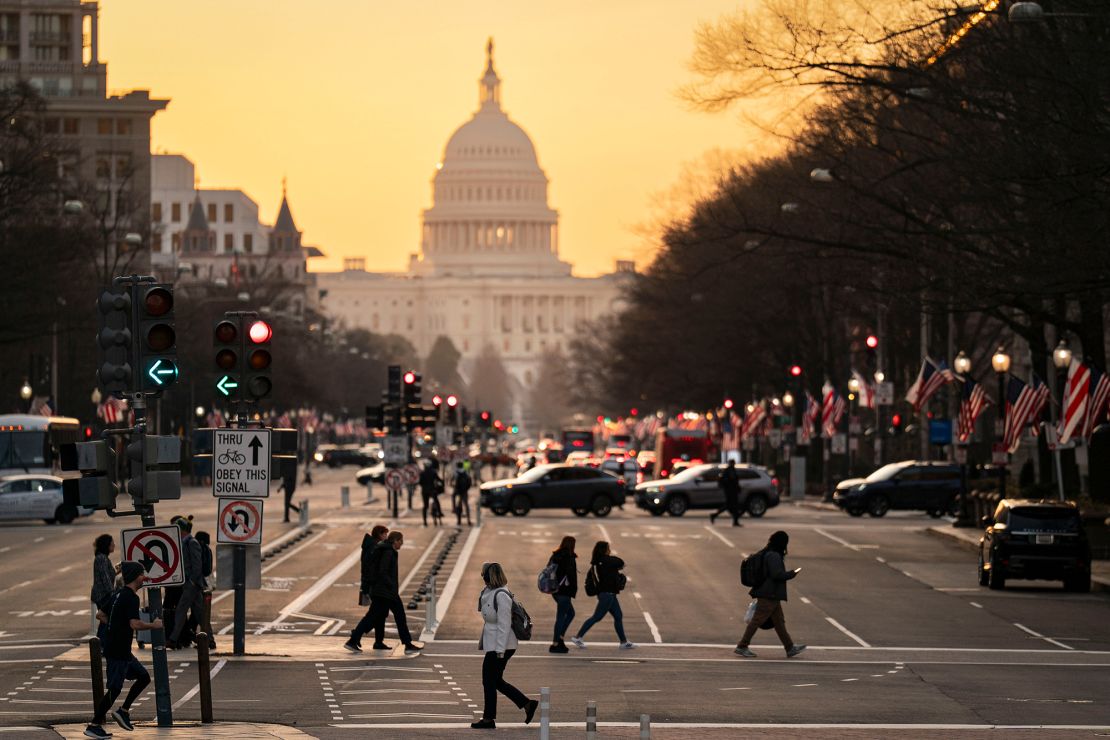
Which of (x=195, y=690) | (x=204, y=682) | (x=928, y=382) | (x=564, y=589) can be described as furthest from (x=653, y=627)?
(x=928, y=382)

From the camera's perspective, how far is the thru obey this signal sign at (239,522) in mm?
28172

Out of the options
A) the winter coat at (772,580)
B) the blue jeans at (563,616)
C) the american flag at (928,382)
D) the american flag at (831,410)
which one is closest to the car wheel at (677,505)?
the american flag at (928,382)

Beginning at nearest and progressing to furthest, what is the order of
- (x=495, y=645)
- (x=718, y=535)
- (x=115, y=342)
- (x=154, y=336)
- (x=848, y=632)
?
1. (x=115, y=342)
2. (x=154, y=336)
3. (x=495, y=645)
4. (x=848, y=632)
5. (x=718, y=535)

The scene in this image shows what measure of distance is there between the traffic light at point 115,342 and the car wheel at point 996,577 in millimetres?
22305

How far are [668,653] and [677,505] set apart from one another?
38215 millimetres

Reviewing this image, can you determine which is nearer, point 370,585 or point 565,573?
point 370,585

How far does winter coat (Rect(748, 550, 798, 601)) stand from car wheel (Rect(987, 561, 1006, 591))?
12.1 meters

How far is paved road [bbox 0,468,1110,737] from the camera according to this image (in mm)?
22562

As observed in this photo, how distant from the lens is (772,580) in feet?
93.7

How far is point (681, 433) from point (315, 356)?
4798 centimetres

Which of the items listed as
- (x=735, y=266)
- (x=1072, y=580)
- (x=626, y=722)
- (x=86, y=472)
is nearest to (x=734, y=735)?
(x=626, y=722)

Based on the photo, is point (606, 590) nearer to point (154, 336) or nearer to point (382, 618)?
point (382, 618)

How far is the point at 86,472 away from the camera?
20.9 metres

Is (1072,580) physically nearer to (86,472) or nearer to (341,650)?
(341,650)
